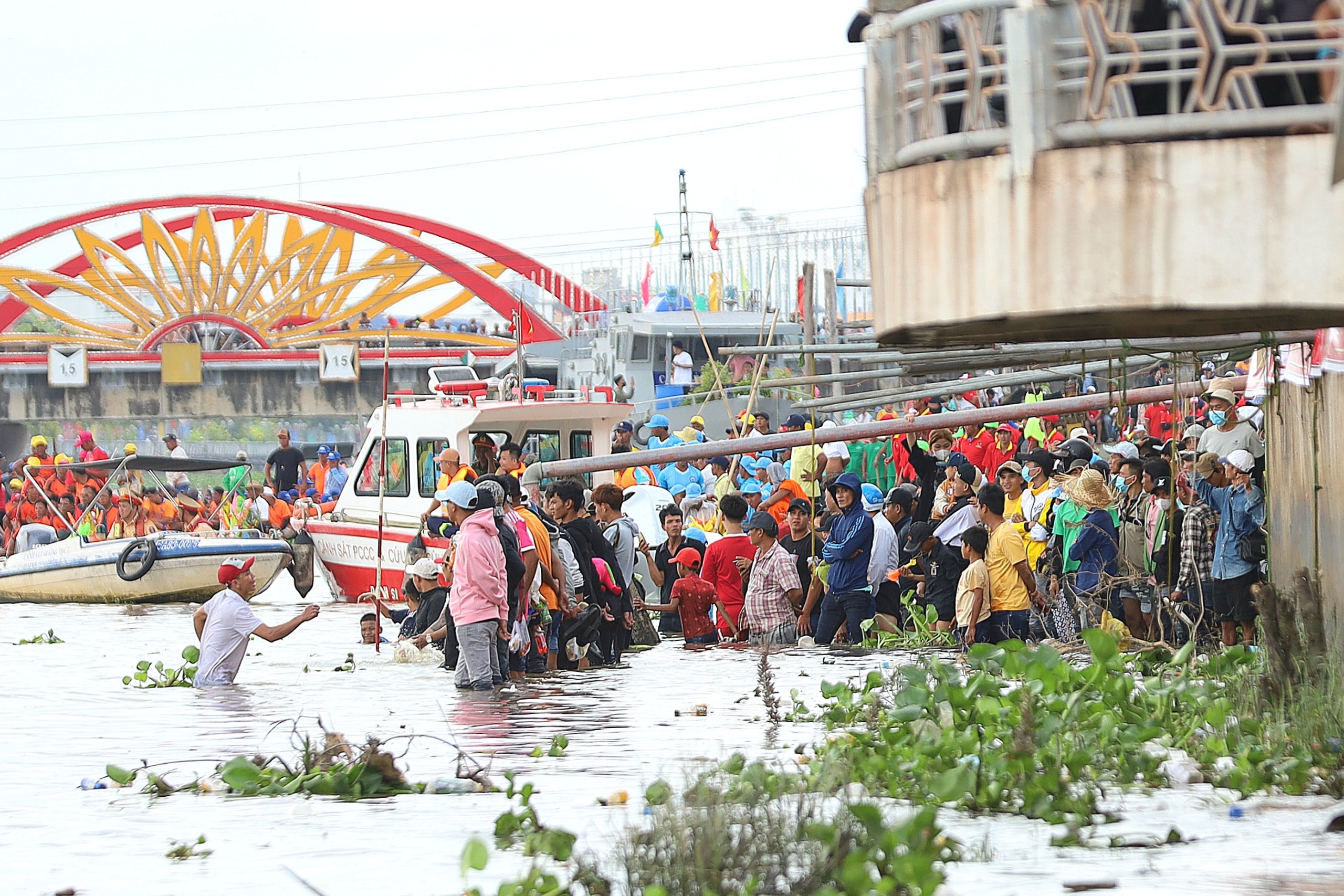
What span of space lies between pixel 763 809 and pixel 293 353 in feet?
158

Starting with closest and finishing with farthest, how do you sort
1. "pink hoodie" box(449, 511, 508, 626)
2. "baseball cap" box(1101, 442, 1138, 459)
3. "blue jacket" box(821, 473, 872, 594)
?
"pink hoodie" box(449, 511, 508, 626), "baseball cap" box(1101, 442, 1138, 459), "blue jacket" box(821, 473, 872, 594)

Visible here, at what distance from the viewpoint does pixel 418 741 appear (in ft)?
35.1

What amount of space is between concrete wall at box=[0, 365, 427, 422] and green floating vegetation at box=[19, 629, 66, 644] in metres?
34.2

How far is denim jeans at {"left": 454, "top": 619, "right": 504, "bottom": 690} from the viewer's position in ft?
42.8

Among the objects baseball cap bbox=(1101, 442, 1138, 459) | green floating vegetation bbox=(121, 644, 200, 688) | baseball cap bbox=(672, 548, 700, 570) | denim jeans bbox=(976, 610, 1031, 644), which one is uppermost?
baseball cap bbox=(1101, 442, 1138, 459)

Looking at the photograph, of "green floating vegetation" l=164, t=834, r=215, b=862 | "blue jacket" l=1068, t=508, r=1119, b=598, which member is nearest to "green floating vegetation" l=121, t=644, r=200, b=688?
"green floating vegetation" l=164, t=834, r=215, b=862

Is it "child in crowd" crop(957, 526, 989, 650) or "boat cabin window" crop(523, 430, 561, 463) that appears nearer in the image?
"child in crowd" crop(957, 526, 989, 650)

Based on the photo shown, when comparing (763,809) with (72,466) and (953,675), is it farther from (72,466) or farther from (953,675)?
(72,466)

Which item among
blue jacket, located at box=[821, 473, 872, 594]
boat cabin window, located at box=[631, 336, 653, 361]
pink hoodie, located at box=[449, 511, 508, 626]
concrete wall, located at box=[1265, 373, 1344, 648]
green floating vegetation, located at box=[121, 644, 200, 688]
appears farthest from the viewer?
boat cabin window, located at box=[631, 336, 653, 361]

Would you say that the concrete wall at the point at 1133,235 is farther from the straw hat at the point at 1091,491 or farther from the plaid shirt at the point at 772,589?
the plaid shirt at the point at 772,589

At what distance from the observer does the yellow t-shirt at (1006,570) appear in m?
13.9

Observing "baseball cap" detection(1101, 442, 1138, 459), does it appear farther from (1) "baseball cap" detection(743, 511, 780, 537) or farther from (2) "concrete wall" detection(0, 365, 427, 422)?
(2) "concrete wall" detection(0, 365, 427, 422)

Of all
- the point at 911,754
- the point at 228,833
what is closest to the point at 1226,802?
the point at 911,754

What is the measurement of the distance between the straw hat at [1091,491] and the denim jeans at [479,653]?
460 cm
